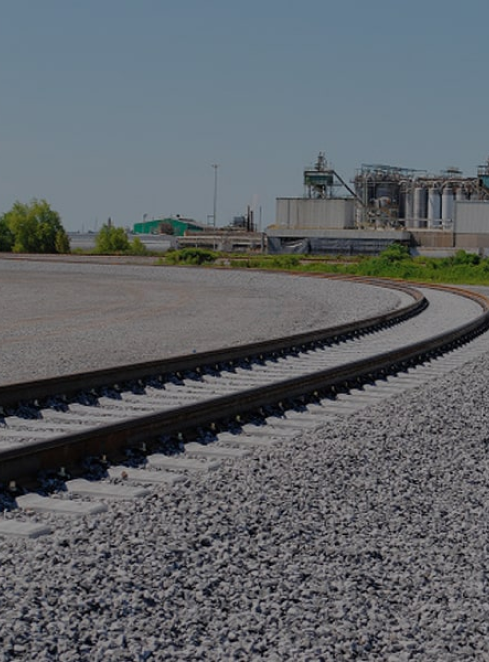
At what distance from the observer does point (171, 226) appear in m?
167

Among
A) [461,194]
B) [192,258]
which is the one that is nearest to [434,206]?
[461,194]

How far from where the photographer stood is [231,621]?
4969mm

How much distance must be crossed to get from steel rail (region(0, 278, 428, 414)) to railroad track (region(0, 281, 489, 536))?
0.05ft

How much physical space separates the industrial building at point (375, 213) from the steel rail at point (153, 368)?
260 ft

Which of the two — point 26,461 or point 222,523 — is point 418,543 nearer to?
point 222,523

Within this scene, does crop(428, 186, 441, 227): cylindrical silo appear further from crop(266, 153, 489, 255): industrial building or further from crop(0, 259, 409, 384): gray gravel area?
crop(0, 259, 409, 384): gray gravel area

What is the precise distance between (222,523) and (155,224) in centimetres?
18901

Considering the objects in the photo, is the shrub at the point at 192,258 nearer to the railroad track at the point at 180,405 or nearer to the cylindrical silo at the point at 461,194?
the cylindrical silo at the point at 461,194

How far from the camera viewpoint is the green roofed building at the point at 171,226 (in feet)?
535

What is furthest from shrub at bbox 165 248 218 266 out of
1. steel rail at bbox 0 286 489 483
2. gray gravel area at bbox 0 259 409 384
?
steel rail at bbox 0 286 489 483

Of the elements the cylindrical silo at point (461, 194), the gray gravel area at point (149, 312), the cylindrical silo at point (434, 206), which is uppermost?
the cylindrical silo at point (461, 194)

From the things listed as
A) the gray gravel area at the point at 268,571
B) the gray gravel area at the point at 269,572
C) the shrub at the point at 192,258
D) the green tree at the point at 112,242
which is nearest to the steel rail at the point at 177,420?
the gray gravel area at the point at 268,571

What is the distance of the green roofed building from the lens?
6422 inches

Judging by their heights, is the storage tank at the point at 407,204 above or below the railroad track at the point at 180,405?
above
